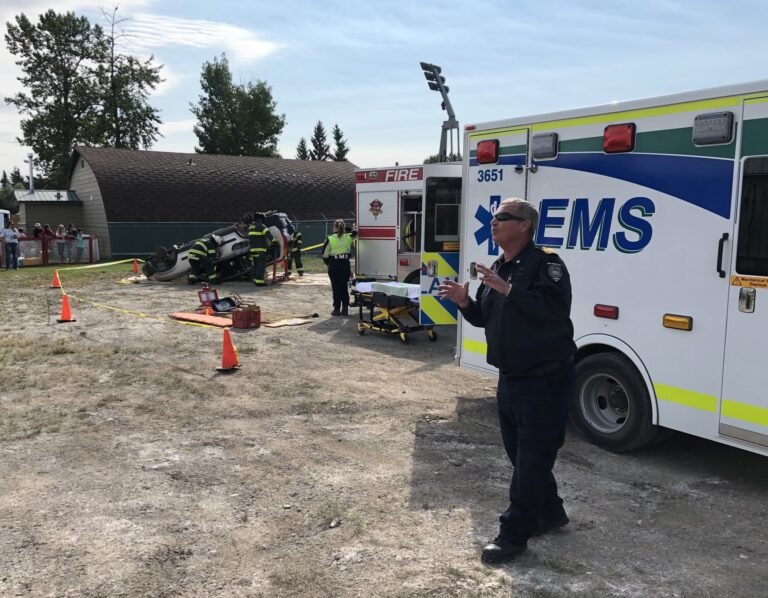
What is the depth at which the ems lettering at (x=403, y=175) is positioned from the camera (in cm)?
1180

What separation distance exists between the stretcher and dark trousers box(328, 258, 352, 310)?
4.96 ft

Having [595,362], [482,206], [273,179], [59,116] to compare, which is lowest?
[595,362]

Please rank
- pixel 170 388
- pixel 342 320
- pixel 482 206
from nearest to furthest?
1. pixel 482 206
2. pixel 170 388
3. pixel 342 320

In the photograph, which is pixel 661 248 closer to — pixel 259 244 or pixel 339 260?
pixel 339 260

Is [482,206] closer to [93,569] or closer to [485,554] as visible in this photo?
[485,554]

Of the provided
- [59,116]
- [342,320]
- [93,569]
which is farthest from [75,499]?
[59,116]

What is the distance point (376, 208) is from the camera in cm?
1313

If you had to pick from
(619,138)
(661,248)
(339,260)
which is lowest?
(339,260)

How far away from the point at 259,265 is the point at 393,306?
7.60 metres

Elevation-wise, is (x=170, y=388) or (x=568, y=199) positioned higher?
(x=568, y=199)

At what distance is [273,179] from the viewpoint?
Result: 1277 inches

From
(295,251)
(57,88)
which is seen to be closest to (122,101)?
(57,88)

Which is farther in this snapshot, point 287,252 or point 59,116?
point 59,116

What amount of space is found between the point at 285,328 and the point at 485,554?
799 centimetres
